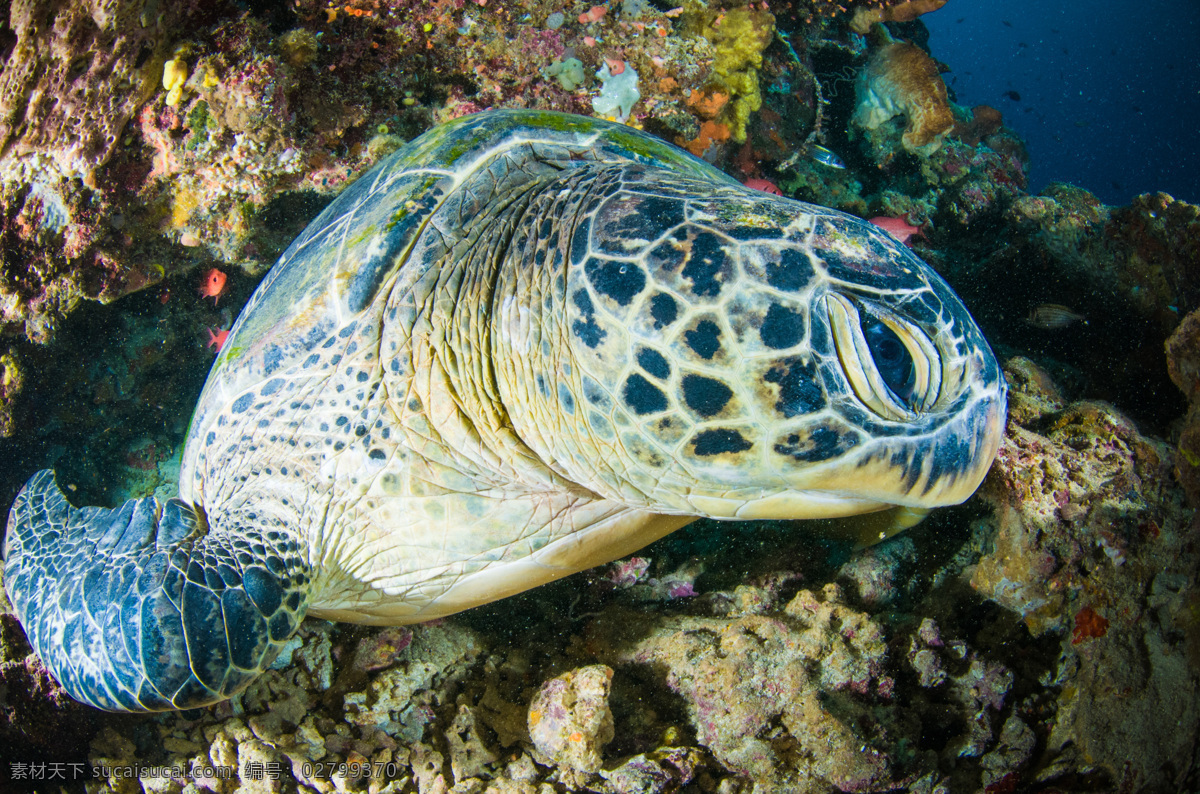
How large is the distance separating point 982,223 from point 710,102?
12.0ft

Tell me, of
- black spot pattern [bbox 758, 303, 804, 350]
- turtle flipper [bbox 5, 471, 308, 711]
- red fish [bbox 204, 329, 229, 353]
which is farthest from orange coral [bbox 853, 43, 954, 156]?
turtle flipper [bbox 5, 471, 308, 711]

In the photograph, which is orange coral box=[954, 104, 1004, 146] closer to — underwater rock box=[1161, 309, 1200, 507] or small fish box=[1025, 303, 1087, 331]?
small fish box=[1025, 303, 1087, 331]

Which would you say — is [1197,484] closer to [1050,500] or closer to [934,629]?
[1050,500]

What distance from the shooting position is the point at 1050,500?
211 cm

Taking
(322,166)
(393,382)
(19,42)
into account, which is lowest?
(393,382)

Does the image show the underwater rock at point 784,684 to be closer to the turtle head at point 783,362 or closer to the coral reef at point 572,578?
the coral reef at point 572,578

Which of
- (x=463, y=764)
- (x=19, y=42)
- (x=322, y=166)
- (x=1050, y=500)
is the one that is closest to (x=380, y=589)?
(x=463, y=764)

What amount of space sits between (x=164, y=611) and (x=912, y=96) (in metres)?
7.69

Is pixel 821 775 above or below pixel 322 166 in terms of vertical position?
below

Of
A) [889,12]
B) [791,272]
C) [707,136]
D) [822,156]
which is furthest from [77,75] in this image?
[889,12]

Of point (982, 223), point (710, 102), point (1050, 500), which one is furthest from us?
point (982, 223)

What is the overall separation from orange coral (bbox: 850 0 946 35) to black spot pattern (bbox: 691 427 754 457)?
7.53 meters

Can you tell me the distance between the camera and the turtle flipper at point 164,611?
163 centimetres

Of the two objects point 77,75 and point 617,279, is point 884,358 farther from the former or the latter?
point 77,75
